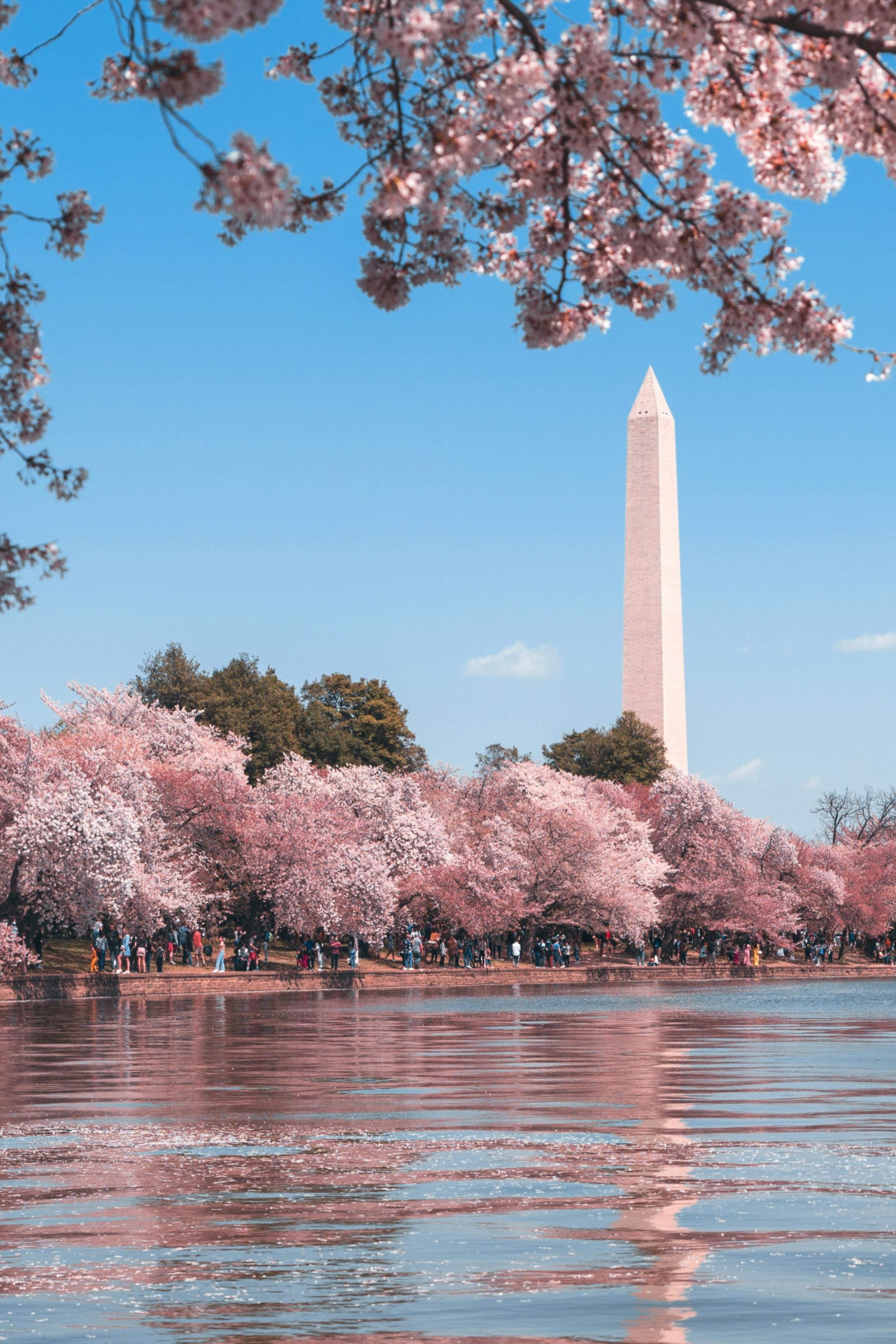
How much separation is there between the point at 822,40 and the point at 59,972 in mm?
45614

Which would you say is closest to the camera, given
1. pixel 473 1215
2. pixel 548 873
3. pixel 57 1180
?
pixel 473 1215

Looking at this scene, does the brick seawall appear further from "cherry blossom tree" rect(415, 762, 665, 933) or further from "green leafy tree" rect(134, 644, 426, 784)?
"green leafy tree" rect(134, 644, 426, 784)

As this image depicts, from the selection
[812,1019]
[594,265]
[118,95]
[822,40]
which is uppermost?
[118,95]

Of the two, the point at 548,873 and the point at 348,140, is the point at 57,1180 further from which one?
the point at 548,873

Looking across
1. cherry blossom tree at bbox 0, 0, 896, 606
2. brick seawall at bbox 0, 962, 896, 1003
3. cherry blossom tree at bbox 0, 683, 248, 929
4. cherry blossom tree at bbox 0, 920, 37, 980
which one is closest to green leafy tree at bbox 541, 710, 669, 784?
brick seawall at bbox 0, 962, 896, 1003

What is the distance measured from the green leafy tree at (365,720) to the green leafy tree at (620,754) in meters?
8.97

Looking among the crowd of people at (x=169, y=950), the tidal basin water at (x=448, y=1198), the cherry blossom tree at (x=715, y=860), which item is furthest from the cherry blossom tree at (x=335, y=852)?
the tidal basin water at (x=448, y=1198)

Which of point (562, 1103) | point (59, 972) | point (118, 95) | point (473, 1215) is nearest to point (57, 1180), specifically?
point (473, 1215)

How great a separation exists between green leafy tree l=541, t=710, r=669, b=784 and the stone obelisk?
3735mm

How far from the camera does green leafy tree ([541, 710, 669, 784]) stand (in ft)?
283

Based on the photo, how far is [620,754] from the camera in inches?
3531

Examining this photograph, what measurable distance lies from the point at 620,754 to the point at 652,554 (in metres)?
14.5

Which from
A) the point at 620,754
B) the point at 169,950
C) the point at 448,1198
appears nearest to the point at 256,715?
the point at 620,754

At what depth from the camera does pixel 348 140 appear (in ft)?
22.8
